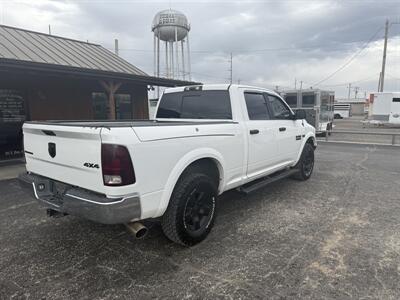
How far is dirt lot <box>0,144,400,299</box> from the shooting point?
254cm

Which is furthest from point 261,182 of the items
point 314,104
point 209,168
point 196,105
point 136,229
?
point 314,104

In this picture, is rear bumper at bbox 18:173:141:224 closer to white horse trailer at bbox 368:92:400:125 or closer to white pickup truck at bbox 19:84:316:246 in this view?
white pickup truck at bbox 19:84:316:246

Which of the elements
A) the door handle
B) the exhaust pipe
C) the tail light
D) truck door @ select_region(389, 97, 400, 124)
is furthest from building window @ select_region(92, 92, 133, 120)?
truck door @ select_region(389, 97, 400, 124)

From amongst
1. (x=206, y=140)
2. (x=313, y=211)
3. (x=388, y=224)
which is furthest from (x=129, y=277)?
Answer: (x=388, y=224)

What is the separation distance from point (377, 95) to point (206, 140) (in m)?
24.7

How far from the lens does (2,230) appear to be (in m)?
3.79

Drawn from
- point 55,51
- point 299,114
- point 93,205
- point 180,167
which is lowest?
point 93,205

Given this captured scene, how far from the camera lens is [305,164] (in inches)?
241

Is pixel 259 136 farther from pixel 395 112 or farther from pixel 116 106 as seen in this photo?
pixel 395 112

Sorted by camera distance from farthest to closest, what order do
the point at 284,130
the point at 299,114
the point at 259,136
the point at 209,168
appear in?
the point at 299,114 < the point at 284,130 < the point at 259,136 < the point at 209,168

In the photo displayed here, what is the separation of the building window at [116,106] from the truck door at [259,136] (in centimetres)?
839

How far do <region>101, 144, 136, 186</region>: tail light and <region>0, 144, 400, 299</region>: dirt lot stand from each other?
97 centimetres

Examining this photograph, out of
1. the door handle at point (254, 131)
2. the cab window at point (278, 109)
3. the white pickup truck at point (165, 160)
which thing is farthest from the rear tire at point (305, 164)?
the door handle at point (254, 131)

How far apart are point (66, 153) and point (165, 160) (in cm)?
97
